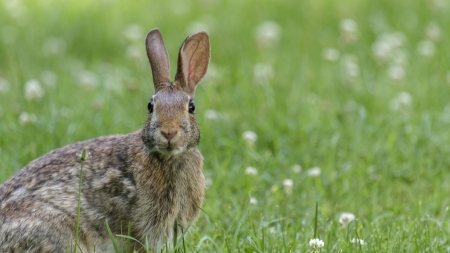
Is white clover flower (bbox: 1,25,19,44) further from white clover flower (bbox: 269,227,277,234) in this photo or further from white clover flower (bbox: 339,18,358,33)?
white clover flower (bbox: 269,227,277,234)

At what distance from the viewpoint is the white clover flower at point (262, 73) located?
25.6ft

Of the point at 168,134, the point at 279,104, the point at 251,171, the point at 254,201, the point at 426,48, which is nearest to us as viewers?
the point at 168,134

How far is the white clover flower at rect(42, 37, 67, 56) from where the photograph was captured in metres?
9.07

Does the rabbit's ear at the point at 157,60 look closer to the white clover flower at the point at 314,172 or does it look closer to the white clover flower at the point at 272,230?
the white clover flower at the point at 272,230

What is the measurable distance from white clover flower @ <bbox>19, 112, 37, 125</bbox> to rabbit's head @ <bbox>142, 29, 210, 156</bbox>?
196 cm

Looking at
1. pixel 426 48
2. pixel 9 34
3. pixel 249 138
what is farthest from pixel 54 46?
pixel 426 48

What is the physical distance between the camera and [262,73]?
25.8ft

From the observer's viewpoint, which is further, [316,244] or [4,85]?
[4,85]

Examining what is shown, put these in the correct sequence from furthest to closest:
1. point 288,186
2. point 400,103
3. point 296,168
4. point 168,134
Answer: point 400,103
point 296,168
point 288,186
point 168,134

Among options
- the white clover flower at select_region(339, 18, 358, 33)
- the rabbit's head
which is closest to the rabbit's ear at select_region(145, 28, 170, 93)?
the rabbit's head

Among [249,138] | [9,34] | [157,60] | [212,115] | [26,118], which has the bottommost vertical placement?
[157,60]

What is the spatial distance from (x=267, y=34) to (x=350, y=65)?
1.30 metres

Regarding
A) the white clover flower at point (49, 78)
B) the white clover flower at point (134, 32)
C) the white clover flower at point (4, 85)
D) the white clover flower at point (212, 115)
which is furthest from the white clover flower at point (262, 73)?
the white clover flower at point (4, 85)

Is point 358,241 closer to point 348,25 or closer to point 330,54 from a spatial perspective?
point 330,54
